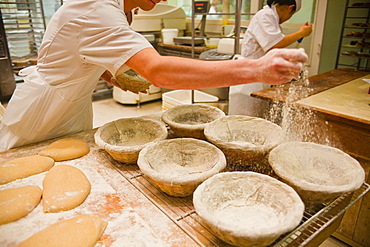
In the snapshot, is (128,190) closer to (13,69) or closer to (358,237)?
(358,237)

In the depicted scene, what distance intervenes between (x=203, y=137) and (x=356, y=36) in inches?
103

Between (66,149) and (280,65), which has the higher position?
(280,65)

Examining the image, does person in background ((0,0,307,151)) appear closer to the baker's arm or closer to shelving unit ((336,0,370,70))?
the baker's arm

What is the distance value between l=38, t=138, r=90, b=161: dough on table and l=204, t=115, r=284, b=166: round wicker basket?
59cm

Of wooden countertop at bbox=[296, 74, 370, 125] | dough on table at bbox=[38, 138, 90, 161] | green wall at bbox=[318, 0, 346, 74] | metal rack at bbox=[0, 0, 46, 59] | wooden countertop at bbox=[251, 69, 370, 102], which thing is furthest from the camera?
metal rack at bbox=[0, 0, 46, 59]

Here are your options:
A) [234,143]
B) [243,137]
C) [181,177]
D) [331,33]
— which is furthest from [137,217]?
[331,33]

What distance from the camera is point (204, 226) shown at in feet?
2.77

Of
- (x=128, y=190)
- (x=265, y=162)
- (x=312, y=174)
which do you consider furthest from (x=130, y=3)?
(x=312, y=174)

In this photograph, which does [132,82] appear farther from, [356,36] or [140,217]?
[356,36]

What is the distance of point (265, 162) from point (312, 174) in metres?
0.19

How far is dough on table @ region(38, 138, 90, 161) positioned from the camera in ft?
3.93

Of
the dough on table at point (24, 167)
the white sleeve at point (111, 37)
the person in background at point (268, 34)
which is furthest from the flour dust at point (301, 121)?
the dough on table at point (24, 167)

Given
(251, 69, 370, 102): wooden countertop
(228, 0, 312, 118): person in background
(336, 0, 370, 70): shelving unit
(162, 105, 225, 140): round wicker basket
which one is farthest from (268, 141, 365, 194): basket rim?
(336, 0, 370, 70): shelving unit

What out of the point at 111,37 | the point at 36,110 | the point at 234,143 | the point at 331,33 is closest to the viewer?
the point at 111,37
